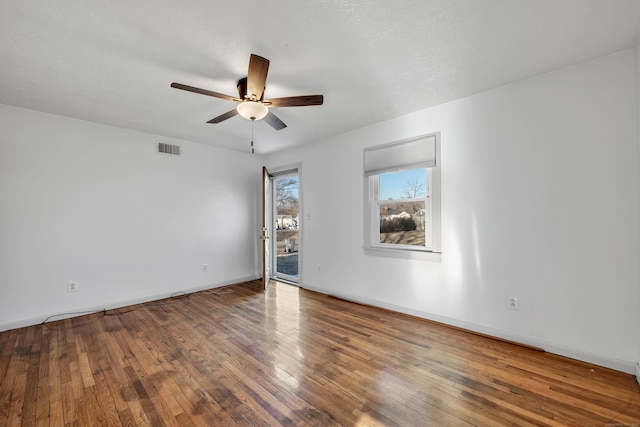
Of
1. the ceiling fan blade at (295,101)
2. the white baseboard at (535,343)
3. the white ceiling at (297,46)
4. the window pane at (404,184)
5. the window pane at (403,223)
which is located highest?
the white ceiling at (297,46)

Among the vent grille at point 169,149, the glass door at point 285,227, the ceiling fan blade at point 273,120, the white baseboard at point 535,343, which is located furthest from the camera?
the glass door at point 285,227

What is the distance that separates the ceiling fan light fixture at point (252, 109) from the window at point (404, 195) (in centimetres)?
183

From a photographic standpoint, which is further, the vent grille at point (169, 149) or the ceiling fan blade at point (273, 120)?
the vent grille at point (169, 149)

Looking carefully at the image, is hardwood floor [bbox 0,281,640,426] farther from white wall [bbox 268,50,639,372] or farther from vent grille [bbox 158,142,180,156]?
vent grille [bbox 158,142,180,156]

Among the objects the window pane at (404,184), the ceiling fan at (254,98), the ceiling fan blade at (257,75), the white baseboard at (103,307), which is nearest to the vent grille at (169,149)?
the white baseboard at (103,307)

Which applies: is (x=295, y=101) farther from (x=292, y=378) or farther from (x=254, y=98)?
(x=292, y=378)

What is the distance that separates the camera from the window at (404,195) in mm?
3143

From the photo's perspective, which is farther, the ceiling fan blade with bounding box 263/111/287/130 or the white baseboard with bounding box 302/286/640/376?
the ceiling fan blade with bounding box 263/111/287/130

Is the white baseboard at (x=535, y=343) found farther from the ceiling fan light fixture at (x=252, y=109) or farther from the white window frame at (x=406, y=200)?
the ceiling fan light fixture at (x=252, y=109)

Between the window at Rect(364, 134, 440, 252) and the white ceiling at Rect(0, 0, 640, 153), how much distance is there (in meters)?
0.61

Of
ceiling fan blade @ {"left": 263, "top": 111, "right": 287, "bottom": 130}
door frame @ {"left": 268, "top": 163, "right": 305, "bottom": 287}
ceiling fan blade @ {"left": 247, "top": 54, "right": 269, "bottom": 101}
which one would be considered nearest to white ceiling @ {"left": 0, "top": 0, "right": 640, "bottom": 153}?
ceiling fan blade @ {"left": 247, "top": 54, "right": 269, "bottom": 101}

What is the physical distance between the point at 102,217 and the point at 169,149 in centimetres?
140

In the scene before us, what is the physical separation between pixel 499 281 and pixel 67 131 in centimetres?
551

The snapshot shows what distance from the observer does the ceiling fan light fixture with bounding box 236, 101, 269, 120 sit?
2.33 meters
